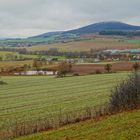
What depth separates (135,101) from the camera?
31891 millimetres

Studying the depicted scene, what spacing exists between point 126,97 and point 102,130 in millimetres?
9665

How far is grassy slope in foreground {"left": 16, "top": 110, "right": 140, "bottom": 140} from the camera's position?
813 inches

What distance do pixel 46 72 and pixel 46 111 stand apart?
72.2 m

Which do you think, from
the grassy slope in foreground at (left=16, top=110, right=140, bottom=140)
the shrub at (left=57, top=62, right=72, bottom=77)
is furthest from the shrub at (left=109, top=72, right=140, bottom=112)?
the shrub at (left=57, top=62, right=72, bottom=77)

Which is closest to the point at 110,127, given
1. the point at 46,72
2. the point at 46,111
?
the point at 46,111

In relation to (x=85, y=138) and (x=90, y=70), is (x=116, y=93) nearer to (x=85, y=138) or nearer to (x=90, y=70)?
(x=85, y=138)

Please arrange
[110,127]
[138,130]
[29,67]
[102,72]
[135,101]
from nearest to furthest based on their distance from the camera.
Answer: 1. [138,130]
2. [110,127]
3. [135,101]
4. [102,72]
5. [29,67]

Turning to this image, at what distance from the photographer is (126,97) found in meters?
31.8

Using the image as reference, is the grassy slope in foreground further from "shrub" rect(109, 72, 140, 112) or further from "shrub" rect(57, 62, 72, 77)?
"shrub" rect(57, 62, 72, 77)

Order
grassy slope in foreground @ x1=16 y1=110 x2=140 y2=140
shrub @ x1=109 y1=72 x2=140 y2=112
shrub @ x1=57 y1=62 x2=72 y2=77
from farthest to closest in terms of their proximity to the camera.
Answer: shrub @ x1=57 y1=62 x2=72 y2=77, shrub @ x1=109 y1=72 x2=140 y2=112, grassy slope in foreground @ x1=16 y1=110 x2=140 y2=140

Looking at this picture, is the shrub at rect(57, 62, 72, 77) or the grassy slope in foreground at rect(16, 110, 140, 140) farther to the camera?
the shrub at rect(57, 62, 72, 77)

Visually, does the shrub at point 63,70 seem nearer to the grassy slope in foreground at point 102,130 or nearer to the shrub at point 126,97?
the shrub at point 126,97

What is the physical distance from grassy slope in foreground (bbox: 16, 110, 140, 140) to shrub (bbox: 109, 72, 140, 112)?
4729mm

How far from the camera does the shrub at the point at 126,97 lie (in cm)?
3141
